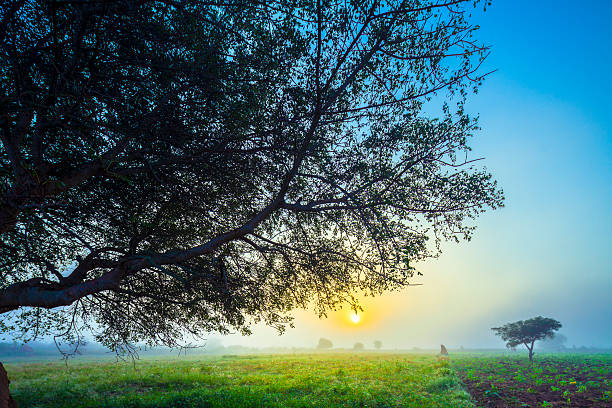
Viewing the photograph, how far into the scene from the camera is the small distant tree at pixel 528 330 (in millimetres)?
61281

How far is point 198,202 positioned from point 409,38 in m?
8.08

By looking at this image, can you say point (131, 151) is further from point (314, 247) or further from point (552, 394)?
point (552, 394)

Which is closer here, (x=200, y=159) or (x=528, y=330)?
(x=200, y=159)

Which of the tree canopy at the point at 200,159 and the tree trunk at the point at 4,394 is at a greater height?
the tree canopy at the point at 200,159

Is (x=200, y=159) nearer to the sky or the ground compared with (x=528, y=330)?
nearer to the sky

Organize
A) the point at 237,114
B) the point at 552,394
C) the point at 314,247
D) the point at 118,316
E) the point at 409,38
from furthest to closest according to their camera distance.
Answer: the point at 552,394, the point at 118,316, the point at 314,247, the point at 409,38, the point at 237,114

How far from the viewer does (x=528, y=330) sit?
63375 millimetres

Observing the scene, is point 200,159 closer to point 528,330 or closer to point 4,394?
point 4,394

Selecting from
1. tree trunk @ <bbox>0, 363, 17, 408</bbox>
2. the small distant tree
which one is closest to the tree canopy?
tree trunk @ <bbox>0, 363, 17, 408</bbox>

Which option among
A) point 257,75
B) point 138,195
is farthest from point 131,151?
point 257,75

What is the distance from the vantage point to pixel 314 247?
437 inches

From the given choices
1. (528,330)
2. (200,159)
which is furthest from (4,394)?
(528,330)

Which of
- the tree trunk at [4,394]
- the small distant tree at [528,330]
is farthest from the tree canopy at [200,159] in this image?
the small distant tree at [528,330]

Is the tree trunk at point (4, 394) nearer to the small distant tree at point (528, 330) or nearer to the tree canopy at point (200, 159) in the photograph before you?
the tree canopy at point (200, 159)
